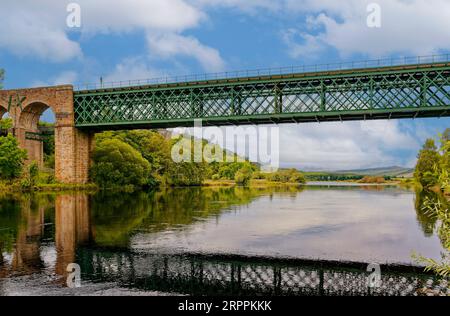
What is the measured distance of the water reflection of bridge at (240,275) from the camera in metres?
13.5

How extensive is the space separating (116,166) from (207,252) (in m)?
57.2

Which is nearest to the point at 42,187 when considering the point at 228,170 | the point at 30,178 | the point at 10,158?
the point at 30,178

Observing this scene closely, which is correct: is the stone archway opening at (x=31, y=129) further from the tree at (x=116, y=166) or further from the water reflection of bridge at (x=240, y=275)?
the water reflection of bridge at (x=240, y=275)

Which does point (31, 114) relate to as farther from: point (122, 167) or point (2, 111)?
point (122, 167)

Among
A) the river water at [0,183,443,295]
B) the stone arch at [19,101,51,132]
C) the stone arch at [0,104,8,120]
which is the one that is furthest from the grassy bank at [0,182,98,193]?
the river water at [0,183,443,295]

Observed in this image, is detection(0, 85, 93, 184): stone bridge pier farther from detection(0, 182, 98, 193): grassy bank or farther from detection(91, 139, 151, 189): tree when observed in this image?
detection(91, 139, 151, 189): tree

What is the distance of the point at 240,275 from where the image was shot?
1515 centimetres

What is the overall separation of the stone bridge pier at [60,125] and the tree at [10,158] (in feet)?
17.6

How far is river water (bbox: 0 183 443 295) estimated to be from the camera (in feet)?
45.2

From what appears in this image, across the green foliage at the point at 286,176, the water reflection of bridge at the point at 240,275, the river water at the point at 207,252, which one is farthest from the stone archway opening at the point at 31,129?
the green foliage at the point at 286,176

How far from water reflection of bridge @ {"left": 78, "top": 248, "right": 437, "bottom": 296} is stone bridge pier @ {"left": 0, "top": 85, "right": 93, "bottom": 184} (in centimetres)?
4760
